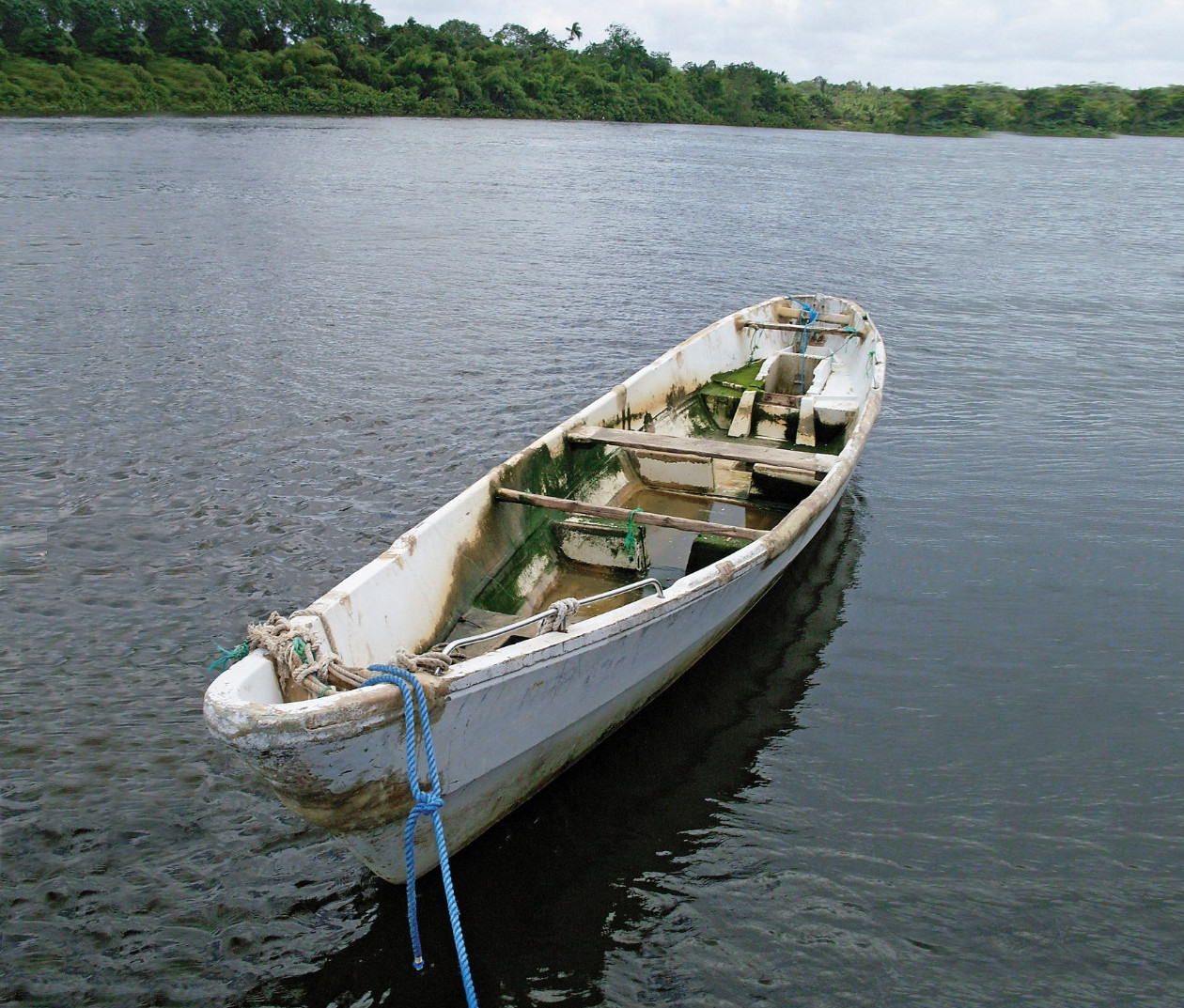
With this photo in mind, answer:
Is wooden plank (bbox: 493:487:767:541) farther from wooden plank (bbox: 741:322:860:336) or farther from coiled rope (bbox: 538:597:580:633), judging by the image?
wooden plank (bbox: 741:322:860:336)

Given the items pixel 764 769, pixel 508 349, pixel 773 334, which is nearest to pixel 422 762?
pixel 764 769

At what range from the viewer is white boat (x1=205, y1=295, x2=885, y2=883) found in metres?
5.07

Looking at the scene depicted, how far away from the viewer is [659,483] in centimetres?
1066

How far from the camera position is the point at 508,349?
17766 millimetres

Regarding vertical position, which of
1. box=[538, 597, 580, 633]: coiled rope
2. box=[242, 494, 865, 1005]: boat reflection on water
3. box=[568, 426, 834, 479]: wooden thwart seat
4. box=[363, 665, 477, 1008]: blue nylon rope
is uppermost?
box=[568, 426, 834, 479]: wooden thwart seat

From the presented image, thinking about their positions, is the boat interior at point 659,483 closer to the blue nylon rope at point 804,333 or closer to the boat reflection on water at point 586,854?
the blue nylon rope at point 804,333

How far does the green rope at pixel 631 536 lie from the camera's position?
8.46 m

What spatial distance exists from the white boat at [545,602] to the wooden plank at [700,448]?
25 millimetres

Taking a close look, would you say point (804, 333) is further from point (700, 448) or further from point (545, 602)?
point (545, 602)

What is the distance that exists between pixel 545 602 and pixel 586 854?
2.42m

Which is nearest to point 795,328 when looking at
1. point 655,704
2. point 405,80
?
point 655,704

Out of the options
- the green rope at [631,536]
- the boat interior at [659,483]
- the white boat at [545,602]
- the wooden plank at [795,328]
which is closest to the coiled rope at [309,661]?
the white boat at [545,602]

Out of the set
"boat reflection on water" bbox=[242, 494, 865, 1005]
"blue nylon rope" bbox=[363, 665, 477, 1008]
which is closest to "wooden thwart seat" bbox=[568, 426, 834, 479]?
"boat reflection on water" bbox=[242, 494, 865, 1005]

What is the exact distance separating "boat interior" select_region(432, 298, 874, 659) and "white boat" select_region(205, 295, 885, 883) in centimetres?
2
